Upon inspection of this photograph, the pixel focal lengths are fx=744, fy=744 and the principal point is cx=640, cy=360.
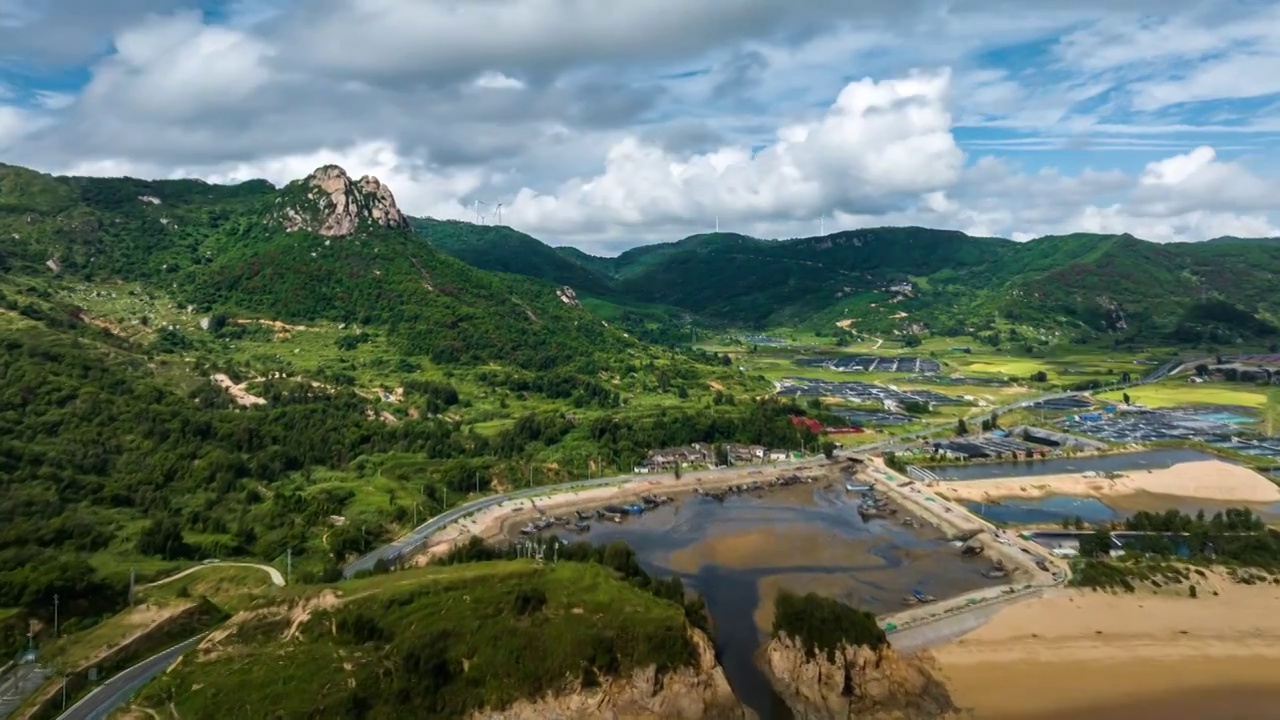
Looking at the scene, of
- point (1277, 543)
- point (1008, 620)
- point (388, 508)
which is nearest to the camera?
point (1008, 620)

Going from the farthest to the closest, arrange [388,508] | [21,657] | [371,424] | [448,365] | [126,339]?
[448,365] < [126,339] < [371,424] < [388,508] < [21,657]

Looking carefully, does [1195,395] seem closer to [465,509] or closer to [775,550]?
[775,550]

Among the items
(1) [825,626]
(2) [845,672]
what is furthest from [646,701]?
(2) [845,672]

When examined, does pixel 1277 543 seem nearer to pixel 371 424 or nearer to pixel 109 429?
pixel 371 424

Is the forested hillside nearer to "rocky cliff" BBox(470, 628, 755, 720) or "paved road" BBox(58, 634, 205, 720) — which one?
"paved road" BBox(58, 634, 205, 720)

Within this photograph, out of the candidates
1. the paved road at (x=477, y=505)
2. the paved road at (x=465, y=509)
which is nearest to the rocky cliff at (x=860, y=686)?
the paved road at (x=477, y=505)

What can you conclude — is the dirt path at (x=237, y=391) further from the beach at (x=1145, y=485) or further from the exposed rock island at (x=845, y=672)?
the beach at (x=1145, y=485)

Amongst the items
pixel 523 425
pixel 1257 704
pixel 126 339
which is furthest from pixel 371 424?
pixel 1257 704
